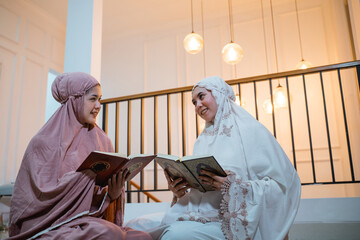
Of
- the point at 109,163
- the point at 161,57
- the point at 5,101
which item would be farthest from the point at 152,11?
the point at 109,163

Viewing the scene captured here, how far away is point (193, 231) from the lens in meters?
1.59

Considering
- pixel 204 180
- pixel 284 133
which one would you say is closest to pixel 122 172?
pixel 204 180

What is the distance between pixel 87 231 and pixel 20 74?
15.0 ft

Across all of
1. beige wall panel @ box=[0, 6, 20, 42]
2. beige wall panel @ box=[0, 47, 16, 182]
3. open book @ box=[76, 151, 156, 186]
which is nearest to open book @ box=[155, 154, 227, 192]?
open book @ box=[76, 151, 156, 186]

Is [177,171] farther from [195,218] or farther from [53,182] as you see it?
[53,182]

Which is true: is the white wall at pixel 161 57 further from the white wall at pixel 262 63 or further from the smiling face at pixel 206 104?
the smiling face at pixel 206 104

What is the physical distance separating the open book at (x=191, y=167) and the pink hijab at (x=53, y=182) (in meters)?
0.41

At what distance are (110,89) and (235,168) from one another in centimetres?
551

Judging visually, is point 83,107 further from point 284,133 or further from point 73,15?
point 284,133

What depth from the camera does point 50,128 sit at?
1825mm

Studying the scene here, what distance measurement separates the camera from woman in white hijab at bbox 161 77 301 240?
1.62m

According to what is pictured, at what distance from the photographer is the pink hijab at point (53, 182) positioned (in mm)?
1618

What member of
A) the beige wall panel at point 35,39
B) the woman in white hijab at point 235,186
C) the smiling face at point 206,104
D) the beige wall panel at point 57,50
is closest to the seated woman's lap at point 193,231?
the woman in white hijab at point 235,186

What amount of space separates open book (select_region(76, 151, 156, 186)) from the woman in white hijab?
283mm
